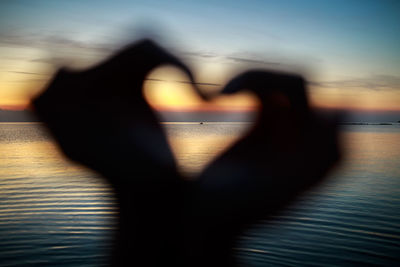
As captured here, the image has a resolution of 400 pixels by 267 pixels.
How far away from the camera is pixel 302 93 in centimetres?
199

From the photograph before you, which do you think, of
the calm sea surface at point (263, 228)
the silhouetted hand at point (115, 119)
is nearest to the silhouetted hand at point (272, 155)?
the calm sea surface at point (263, 228)

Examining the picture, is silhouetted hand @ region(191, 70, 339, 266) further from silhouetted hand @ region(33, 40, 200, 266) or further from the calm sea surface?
silhouetted hand @ region(33, 40, 200, 266)

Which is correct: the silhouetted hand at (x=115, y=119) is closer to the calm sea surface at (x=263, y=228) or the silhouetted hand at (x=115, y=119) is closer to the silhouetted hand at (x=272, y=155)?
the calm sea surface at (x=263, y=228)

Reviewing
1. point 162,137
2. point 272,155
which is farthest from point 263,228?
point 162,137

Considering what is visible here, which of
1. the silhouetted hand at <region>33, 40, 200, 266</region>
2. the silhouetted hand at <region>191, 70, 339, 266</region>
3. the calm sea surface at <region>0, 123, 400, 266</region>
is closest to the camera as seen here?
the silhouetted hand at <region>191, 70, 339, 266</region>

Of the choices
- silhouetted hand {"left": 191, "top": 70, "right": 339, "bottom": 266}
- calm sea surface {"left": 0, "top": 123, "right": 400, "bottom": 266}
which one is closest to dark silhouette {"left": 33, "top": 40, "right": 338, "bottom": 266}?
silhouetted hand {"left": 191, "top": 70, "right": 339, "bottom": 266}

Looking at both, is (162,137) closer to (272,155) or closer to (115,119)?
(115,119)

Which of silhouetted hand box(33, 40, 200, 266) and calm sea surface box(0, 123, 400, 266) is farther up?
silhouetted hand box(33, 40, 200, 266)

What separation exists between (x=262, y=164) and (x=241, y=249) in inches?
153

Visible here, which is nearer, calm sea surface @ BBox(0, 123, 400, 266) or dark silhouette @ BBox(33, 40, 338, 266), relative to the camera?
dark silhouette @ BBox(33, 40, 338, 266)

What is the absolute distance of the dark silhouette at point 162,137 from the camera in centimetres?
205

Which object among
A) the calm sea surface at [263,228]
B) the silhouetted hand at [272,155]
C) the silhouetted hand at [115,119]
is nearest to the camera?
→ the silhouetted hand at [272,155]

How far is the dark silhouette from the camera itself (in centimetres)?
205

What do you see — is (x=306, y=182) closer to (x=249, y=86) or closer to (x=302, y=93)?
(x=302, y=93)
